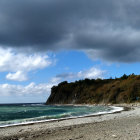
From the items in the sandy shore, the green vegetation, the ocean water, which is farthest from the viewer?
the green vegetation

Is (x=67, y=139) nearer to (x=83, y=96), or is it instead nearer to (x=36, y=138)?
(x=36, y=138)

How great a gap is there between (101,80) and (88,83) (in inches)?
298

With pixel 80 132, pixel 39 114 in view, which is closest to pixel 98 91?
pixel 39 114

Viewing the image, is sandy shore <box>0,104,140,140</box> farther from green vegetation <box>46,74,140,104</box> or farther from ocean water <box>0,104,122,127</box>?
green vegetation <box>46,74,140,104</box>

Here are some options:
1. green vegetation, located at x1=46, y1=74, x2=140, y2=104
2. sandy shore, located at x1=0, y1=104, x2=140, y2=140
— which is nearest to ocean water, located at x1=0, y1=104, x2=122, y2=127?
sandy shore, located at x1=0, y1=104, x2=140, y2=140

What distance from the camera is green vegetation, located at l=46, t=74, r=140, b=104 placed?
83.2 m

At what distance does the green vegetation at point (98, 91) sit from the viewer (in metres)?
83.2

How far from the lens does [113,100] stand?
285ft

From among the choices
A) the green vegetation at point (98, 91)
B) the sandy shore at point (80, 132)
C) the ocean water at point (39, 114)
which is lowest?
the ocean water at point (39, 114)

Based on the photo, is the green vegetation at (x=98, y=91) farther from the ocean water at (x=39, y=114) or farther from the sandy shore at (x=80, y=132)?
the sandy shore at (x=80, y=132)

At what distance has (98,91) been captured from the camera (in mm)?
102750

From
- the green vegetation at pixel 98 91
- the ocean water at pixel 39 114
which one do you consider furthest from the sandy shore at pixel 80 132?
the green vegetation at pixel 98 91

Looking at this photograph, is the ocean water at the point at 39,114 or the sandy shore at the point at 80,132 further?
the ocean water at the point at 39,114

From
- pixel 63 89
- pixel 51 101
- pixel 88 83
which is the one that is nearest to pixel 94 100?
pixel 88 83
